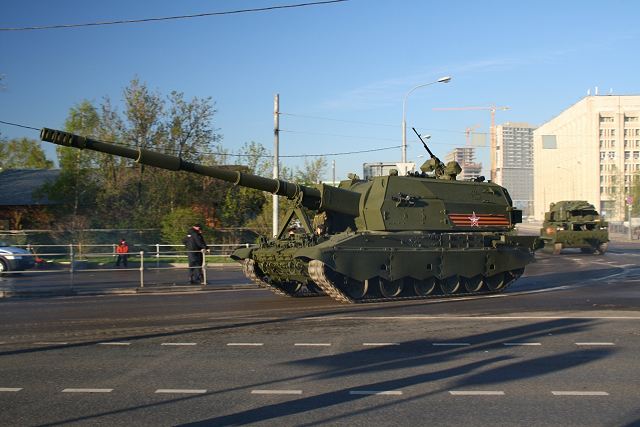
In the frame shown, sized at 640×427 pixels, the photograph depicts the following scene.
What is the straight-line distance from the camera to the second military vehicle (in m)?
35.6

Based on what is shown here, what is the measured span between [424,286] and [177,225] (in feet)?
54.3

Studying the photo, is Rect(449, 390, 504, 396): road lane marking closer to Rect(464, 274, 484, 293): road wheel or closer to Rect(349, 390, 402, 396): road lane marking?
Rect(349, 390, 402, 396): road lane marking

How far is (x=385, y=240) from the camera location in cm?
1589

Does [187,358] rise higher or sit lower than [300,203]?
lower

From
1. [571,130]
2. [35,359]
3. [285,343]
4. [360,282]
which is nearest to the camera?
[35,359]

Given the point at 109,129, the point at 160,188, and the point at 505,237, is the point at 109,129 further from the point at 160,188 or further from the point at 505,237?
the point at 505,237

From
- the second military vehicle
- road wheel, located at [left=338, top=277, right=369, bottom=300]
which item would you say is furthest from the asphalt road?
the second military vehicle

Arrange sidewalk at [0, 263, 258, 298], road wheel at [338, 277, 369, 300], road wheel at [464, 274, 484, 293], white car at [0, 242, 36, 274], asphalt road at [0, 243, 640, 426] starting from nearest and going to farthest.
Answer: asphalt road at [0, 243, 640, 426], road wheel at [338, 277, 369, 300], road wheel at [464, 274, 484, 293], sidewalk at [0, 263, 258, 298], white car at [0, 242, 36, 274]

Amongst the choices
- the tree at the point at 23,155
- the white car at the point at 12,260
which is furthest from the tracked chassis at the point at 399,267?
the tree at the point at 23,155

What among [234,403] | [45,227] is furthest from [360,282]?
[45,227]

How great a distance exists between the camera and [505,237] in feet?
59.6

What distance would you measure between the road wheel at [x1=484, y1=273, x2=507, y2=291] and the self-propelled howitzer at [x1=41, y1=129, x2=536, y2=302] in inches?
1.1

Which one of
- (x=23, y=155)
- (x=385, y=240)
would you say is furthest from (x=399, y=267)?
(x=23, y=155)

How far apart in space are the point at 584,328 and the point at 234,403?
7335 millimetres
